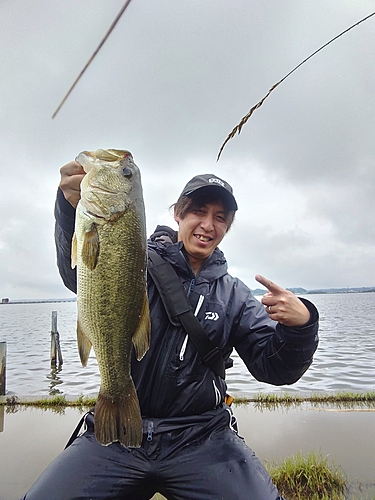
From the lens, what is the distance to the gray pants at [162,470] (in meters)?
2.70

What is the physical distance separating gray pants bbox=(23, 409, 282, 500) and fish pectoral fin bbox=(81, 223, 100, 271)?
1.40m

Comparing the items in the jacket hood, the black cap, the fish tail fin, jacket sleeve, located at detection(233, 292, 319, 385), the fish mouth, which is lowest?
the fish tail fin

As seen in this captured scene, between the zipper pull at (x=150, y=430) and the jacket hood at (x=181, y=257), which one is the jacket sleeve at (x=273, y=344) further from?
the zipper pull at (x=150, y=430)

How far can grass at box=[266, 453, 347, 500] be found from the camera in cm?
417

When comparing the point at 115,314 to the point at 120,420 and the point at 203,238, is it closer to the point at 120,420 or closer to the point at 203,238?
the point at 120,420

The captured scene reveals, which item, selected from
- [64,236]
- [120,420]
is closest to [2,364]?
[64,236]

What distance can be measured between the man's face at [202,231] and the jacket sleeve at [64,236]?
1.08m

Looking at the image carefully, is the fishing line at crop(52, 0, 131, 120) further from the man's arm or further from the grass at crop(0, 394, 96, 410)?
the grass at crop(0, 394, 96, 410)

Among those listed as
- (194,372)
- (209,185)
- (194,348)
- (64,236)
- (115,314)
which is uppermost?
(209,185)

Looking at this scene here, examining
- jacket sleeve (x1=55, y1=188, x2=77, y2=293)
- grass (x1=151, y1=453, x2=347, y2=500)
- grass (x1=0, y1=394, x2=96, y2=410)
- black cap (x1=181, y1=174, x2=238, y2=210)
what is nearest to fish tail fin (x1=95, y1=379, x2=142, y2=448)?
jacket sleeve (x1=55, y1=188, x2=77, y2=293)

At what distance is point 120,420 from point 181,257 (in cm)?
145

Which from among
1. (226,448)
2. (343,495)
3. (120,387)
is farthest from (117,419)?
(343,495)

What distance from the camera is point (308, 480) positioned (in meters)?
4.30

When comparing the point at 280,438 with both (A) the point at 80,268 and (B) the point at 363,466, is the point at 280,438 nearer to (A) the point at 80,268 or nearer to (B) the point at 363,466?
(B) the point at 363,466
